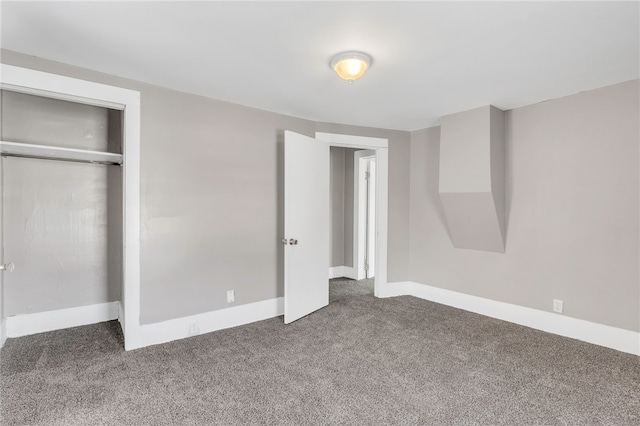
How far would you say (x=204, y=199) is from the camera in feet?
10.2

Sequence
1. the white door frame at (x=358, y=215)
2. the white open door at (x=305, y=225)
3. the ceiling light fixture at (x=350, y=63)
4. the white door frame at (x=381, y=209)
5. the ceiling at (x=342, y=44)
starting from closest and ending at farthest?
the ceiling at (x=342, y=44)
the ceiling light fixture at (x=350, y=63)
the white open door at (x=305, y=225)
the white door frame at (x=381, y=209)
the white door frame at (x=358, y=215)

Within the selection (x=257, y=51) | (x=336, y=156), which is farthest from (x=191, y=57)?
(x=336, y=156)

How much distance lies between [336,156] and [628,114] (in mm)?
3628

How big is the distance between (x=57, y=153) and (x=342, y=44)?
2.71m

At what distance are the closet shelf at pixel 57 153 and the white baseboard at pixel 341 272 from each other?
Answer: 3.47 meters

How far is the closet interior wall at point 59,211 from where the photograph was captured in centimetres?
294

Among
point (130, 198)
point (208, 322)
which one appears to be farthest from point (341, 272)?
point (130, 198)

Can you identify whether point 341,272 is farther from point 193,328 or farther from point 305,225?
point 193,328

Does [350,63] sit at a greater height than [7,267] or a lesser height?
greater

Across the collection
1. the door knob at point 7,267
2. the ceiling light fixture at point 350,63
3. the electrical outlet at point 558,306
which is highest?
the ceiling light fixture at point 350,63

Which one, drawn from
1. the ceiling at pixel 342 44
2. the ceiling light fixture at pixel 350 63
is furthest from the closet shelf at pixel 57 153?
the ceiling light fixture at pixel 350 63

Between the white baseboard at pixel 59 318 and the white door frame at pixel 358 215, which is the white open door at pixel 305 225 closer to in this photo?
the white door frame at pixel 358 215

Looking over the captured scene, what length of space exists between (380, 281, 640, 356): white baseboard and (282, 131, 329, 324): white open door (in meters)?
1.13

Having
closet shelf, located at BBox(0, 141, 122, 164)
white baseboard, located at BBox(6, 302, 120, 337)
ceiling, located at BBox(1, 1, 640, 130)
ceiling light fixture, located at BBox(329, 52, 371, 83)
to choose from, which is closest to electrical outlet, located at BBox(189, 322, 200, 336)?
white baseboard, located at BBox(6, 302, 120, 337)
